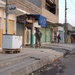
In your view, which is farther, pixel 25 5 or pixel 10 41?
pixel 25 5

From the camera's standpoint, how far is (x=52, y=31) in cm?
5256

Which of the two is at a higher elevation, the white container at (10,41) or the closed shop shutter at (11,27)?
the closed shop shutter at (11,27)

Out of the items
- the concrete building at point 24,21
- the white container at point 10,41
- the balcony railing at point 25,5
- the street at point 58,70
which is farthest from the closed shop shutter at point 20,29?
the street at point 58,70

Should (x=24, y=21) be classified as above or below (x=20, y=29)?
above

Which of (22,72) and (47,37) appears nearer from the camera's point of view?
(22,72)

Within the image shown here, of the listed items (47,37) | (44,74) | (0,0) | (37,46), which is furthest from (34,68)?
(47,37)

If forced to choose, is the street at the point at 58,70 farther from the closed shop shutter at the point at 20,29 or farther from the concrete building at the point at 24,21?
the closed shop shutter at the point at 20,29

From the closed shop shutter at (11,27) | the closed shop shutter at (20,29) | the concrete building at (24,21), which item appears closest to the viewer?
the concrete building at (24,21)

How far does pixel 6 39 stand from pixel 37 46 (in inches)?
403

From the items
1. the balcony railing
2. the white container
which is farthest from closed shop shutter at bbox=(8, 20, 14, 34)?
the white container

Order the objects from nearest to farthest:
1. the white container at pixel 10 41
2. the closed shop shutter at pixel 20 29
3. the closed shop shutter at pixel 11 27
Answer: the white container at pixel 10 41 < the closed shop shutter at pixel 11 27 < the closed shop shutter at pixel 20 29

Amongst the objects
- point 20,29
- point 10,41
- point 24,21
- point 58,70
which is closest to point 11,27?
point 24,21

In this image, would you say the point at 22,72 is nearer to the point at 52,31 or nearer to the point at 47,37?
the point at 47,37

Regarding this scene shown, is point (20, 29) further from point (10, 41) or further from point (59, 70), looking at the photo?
point (59, 70)
